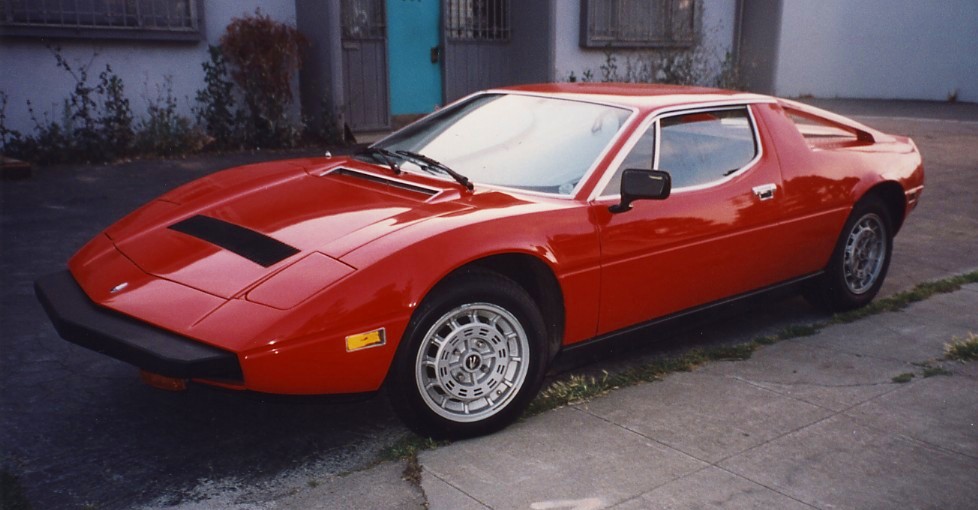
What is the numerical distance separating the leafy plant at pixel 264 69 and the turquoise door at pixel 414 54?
161cm

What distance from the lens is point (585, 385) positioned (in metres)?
4.07

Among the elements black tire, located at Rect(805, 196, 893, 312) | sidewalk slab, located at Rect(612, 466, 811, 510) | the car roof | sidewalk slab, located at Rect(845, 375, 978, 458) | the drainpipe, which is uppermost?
the drainpipe

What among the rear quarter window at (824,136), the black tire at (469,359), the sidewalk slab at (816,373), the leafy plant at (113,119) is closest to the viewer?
the black tire at (469,359)

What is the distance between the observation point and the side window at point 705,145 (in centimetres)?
436

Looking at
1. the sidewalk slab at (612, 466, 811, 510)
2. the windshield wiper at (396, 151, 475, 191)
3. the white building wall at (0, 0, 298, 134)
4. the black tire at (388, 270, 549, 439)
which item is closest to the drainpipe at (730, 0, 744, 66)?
the white building wall at (0, 0, 298, 134)

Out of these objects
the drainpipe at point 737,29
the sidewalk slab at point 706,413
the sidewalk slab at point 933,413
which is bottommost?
the sidewalk slab at point 933,413

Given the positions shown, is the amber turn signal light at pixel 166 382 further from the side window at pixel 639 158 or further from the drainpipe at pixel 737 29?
the drainpipe at pixel 737 29

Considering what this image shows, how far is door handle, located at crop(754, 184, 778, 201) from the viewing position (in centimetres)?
458

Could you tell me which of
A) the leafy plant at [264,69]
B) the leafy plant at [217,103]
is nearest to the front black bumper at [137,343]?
the leafy plant at [217,103]

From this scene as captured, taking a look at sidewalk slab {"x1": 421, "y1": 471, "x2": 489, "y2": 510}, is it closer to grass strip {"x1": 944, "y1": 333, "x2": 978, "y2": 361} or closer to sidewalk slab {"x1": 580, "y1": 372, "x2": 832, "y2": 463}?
sidewalk slab {"x1": 580, "y1": 372, "x2": 832, "y2": 463}

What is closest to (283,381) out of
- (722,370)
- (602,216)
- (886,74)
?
(602,216)

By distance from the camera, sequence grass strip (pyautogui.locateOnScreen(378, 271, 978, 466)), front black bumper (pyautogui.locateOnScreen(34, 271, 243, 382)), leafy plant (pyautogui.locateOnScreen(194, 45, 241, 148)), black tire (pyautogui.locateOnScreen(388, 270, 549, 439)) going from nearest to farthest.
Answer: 1. front black bumper (pyautogui.locateOnScreen(34, 271, 243, 382))
2. black tire (pyautogui.locateOnScreen(388, 270, 549, 439))
3. grass strip (pyautogui.locateOnScreen(378, 271, 978, 466))
4. leafy plant (pyautogui.locateOnScreen(194, 45, 241, 148))

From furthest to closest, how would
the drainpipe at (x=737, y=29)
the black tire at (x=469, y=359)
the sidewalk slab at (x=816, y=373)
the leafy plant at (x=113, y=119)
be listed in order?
the drainpipe at (x=737, y=29) → the leafy plant at (x=113, y=119) → the sidewalk slab at (x=816, y=373) → the black tire at (x=469, y=359)

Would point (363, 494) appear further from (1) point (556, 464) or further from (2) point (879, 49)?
(2) point (879, 49)
